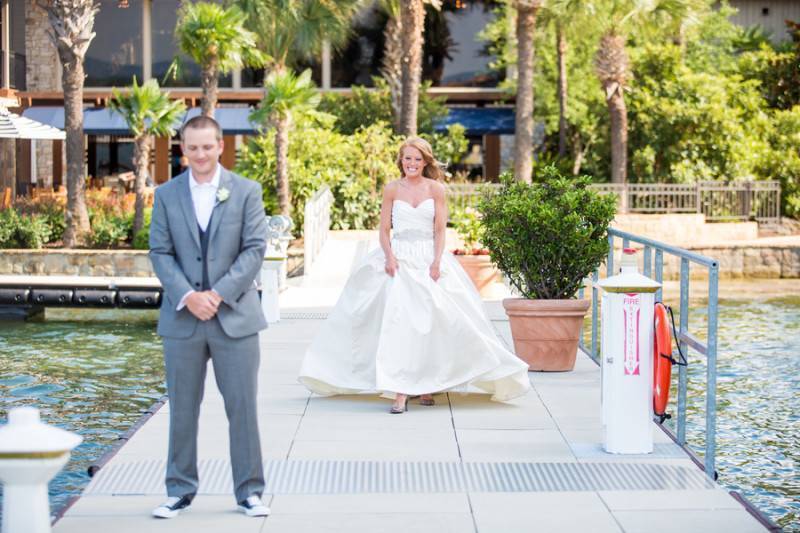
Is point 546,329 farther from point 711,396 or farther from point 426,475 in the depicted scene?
point 426,475

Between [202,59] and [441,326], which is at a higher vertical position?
[202,59]

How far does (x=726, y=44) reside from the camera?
3522cm

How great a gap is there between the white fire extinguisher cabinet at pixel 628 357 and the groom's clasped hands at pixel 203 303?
247cm

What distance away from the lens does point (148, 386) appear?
1148 cm

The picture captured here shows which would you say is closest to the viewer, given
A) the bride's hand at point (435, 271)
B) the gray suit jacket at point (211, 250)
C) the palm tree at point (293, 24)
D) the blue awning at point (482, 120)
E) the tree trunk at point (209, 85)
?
the gray suit jacket at point (211, 250)

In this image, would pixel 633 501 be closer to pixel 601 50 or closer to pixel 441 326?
pixel 441 326

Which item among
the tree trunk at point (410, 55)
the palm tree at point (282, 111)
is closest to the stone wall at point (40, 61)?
the tree trunk at point (410, 55)

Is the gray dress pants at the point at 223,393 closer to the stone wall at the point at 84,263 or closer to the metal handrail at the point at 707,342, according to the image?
the metal handrail at the point at 707,342

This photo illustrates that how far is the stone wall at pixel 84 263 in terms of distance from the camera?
72.1 feet

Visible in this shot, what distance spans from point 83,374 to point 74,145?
38.5ft

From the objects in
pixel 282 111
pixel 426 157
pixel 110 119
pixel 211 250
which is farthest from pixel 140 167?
pixel 211 250

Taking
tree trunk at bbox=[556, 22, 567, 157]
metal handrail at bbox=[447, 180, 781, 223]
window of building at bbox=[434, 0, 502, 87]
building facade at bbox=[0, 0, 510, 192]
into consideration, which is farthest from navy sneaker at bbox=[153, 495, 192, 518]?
window of building at bbox=[434, 0, 502, 87]

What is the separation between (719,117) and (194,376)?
82.0 feet

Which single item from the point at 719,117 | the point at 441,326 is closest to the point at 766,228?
the point at 719,117
